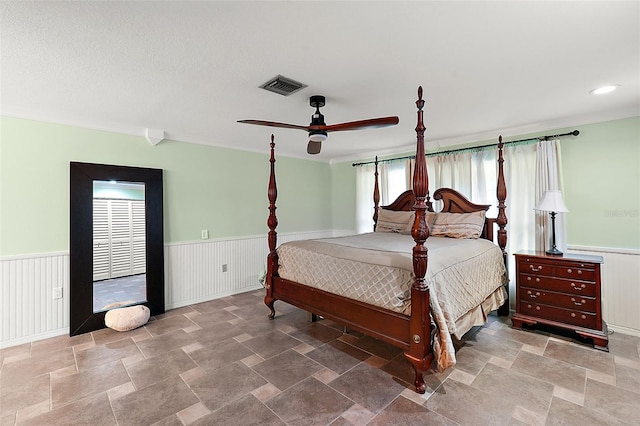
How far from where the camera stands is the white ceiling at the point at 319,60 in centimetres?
156

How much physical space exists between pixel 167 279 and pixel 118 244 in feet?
2.52

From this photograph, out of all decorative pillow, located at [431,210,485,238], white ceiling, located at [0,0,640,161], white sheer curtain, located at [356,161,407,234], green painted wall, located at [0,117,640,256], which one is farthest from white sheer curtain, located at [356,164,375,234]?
white ceiling, located at [0,0,640,161]

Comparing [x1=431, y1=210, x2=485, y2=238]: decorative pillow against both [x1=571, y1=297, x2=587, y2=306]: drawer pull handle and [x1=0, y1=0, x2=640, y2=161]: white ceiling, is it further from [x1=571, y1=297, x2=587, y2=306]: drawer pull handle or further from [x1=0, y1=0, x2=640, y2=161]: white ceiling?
[x1=0, y1=0, x2=640, y2=161]: white ceiling

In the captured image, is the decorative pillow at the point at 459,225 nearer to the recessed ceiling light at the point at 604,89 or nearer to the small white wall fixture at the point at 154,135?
the recessed ceiling light at the point at 604,89

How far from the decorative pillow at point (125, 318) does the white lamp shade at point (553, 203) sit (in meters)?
4.58

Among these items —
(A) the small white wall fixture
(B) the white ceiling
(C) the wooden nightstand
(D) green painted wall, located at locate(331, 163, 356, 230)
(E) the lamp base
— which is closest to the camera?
(B) the white ceiling

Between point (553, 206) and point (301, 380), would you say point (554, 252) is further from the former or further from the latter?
point (301, 380)

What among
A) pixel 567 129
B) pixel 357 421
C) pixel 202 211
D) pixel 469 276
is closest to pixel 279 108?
pixel 202 211

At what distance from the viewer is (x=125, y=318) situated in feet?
10.8

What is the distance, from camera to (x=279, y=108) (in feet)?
9.91

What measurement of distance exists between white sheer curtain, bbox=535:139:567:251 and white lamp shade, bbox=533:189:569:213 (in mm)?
351

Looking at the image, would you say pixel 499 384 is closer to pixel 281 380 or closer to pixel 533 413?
pixel 533 413

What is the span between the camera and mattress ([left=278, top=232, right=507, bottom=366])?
2.25 meters

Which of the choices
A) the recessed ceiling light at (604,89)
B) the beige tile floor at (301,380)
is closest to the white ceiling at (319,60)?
the recessed ceiling light at (604,89)
